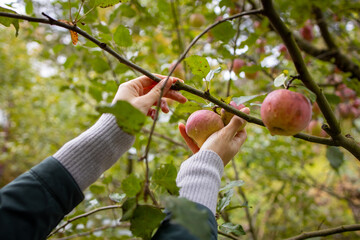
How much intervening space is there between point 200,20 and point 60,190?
5.43ft

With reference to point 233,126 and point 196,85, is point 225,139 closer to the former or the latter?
point 233,126

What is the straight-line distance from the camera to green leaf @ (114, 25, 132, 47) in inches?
30.7

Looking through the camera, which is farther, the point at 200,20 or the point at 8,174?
the point at 8,174

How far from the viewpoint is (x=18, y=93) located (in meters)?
3.67

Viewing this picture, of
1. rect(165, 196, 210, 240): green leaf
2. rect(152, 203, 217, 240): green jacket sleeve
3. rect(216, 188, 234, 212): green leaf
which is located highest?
rect(165, 196, 210, 240): green leaf

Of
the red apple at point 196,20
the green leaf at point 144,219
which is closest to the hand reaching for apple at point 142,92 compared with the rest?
the green leaf at point 144,219

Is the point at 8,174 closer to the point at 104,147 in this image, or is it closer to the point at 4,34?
the point at 4,34

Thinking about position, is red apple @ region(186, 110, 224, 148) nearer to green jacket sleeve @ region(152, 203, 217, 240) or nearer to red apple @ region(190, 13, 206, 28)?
green jacket sleeve @ region(152, 203, 217, 240)

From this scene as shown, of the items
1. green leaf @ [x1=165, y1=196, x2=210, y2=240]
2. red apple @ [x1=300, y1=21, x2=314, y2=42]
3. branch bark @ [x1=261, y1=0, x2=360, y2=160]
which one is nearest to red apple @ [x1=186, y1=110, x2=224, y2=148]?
branch bark @ [x1=261, y1=0, x2=360, y2=160]

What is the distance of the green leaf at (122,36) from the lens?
780mm

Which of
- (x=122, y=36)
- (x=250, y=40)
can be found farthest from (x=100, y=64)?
(x=250, y=40)

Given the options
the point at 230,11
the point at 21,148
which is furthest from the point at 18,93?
the point at 230,11

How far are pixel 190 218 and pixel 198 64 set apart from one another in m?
0.40

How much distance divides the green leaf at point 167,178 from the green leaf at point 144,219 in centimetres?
4
